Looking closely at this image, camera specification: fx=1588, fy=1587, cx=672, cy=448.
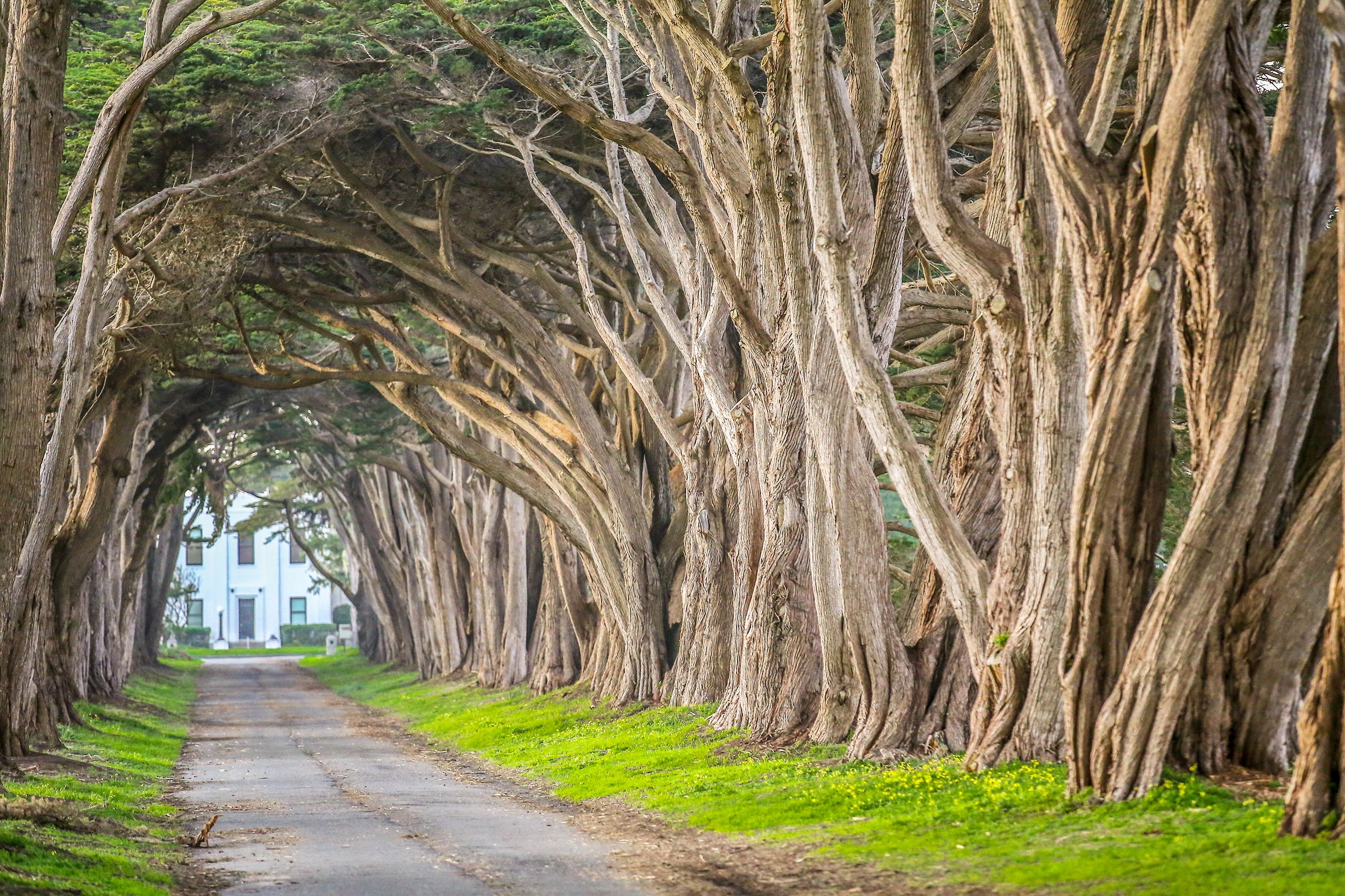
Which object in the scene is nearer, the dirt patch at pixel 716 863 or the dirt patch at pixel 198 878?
the dirt patch at pixel 716 863

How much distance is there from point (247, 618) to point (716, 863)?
75.7 meters

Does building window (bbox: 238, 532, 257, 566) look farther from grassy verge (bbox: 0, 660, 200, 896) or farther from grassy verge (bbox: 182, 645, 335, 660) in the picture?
grassy verge (bbox: 0, 660, 200, 896)

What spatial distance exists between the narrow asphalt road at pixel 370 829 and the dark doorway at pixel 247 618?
61210mm

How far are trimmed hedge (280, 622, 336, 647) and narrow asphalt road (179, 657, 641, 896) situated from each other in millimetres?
59307

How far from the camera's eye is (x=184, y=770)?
17250 mm

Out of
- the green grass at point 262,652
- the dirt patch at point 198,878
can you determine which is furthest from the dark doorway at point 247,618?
the dirt patch at point 198,878

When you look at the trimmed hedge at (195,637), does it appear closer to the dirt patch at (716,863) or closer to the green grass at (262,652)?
the green grass at (262,652)

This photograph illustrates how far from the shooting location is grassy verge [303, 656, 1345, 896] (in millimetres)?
6844

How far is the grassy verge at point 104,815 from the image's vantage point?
26.5ft

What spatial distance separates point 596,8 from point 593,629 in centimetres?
Result: 1283

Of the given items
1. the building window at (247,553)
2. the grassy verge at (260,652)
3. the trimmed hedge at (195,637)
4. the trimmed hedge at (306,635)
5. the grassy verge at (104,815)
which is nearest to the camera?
the grassy verge at (104,815)

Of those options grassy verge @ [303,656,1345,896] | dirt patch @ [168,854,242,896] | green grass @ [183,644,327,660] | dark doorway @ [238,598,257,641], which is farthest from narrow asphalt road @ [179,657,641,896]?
dark doorway @ [238,598,257,641]

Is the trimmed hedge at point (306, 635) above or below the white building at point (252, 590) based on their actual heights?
below

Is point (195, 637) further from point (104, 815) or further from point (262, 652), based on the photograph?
point (104, 815)
